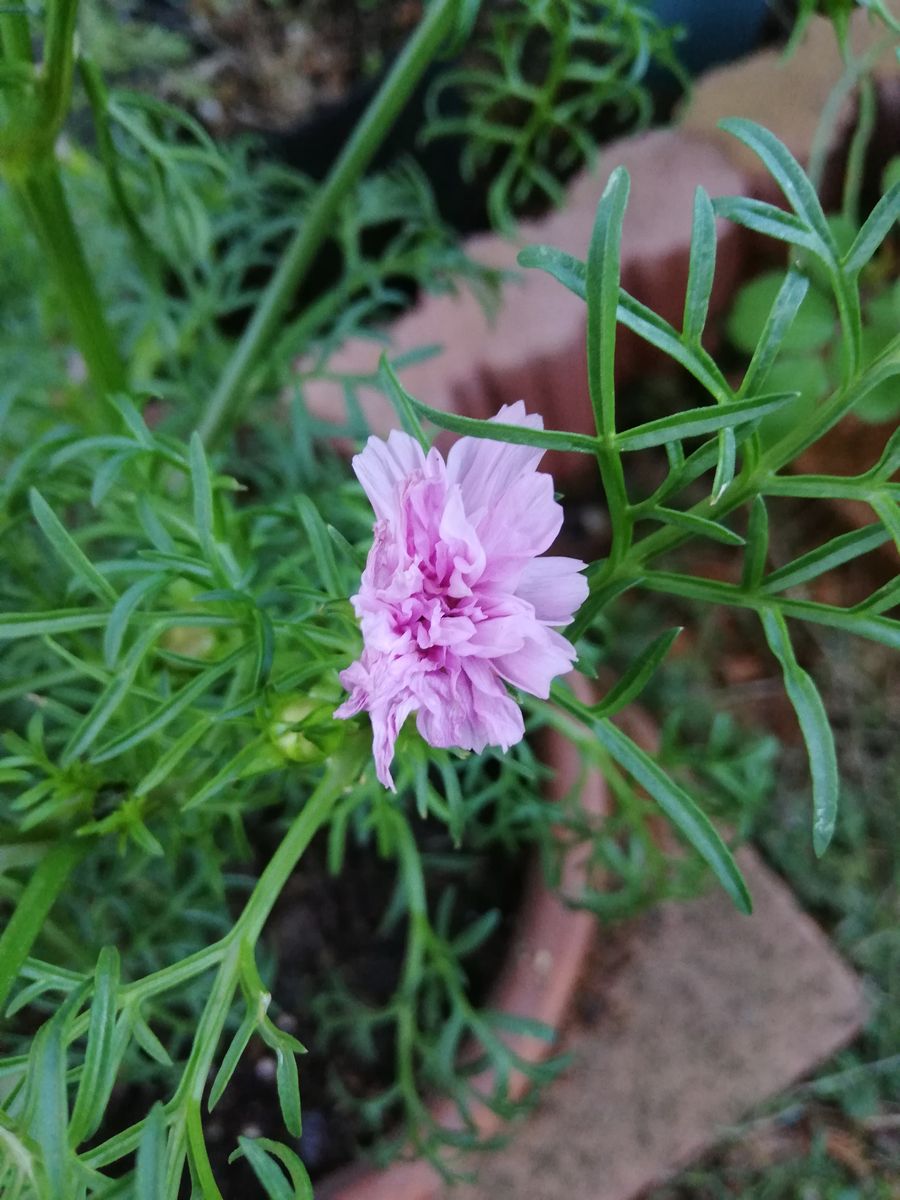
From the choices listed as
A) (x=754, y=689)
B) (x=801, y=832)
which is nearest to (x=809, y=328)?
(x=754, y=689)

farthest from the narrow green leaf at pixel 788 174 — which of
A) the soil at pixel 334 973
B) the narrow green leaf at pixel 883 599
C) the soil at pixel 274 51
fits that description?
the soil at pixel 274 51

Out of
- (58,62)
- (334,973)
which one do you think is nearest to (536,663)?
(58,62)

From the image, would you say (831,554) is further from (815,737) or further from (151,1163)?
(151,1163)

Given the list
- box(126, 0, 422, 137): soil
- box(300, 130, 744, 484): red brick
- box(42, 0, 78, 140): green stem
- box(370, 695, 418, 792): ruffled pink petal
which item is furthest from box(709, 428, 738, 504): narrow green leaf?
box(126, 0, 422, 137): soil

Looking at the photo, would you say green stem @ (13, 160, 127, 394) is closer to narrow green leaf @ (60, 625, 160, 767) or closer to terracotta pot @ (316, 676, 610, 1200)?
narrow green leaf @ (60, 625, 160, 767)

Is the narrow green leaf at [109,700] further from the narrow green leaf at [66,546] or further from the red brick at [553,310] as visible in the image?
the red brick at [553,310]
